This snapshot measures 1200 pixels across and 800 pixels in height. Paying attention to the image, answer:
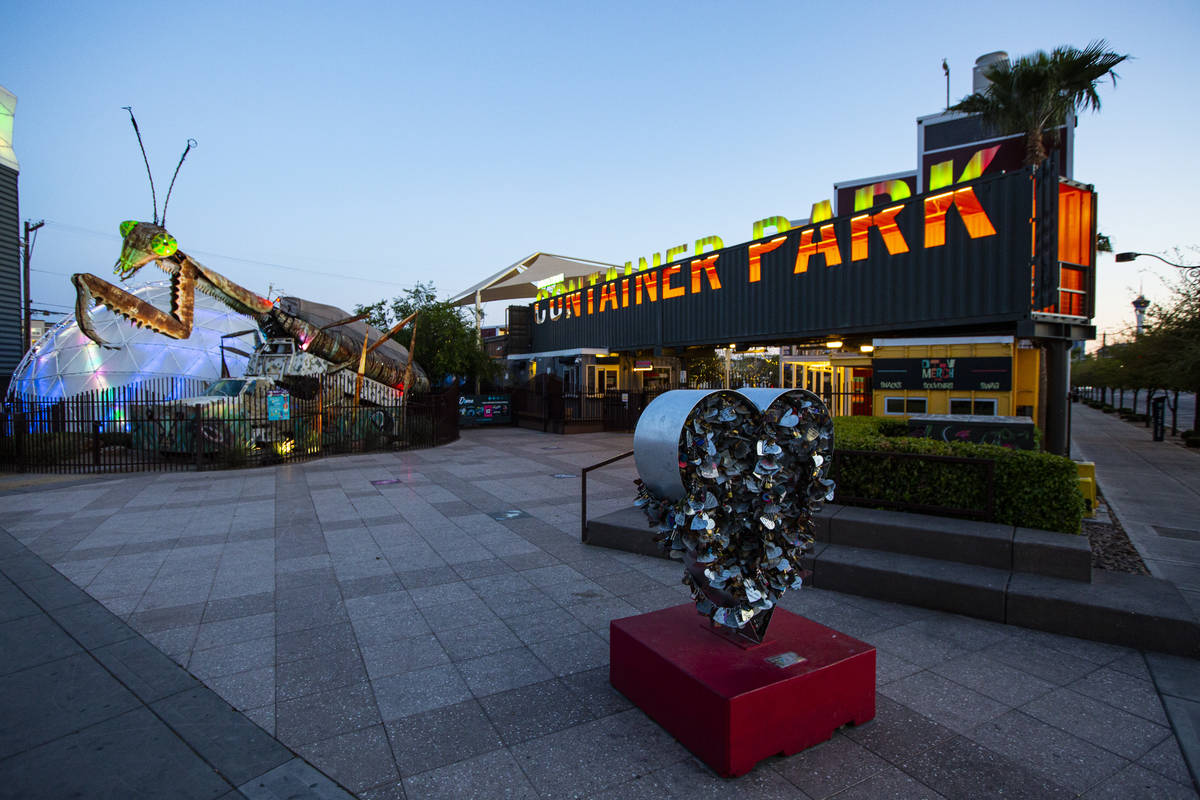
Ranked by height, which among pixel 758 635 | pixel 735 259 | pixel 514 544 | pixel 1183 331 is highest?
pixel 735 259

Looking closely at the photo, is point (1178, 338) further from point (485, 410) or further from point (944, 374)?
point (485, 410)

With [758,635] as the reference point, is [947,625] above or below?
below

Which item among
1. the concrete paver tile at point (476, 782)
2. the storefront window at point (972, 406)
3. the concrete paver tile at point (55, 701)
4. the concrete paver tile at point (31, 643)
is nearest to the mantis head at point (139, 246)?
the concrete paver tile at point (31, 643)

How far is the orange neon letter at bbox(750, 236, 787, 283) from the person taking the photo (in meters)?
17.3

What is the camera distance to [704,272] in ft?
66.3

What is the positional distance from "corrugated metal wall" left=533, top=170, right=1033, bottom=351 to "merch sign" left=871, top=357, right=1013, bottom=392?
1.51 meters

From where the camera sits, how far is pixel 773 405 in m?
3.64

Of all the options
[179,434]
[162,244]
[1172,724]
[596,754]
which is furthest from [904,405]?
[179,434]

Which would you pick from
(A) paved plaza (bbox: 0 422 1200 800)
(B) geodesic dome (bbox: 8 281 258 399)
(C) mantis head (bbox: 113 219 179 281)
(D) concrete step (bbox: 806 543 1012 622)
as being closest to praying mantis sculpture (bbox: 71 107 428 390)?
(C) mantis head (bbox: 113 219 179 281)

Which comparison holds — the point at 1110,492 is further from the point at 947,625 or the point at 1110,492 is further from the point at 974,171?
the point at 947,625

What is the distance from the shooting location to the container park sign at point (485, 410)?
2712cm

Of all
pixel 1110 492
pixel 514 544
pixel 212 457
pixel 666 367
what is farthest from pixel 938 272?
pixel 212 457

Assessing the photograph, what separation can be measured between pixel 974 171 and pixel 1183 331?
962 cm

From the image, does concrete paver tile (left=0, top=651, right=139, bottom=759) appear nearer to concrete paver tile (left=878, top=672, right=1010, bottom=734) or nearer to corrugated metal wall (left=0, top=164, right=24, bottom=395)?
concrete paver tile (left=878, top=672, right=1010, bottom=734)
